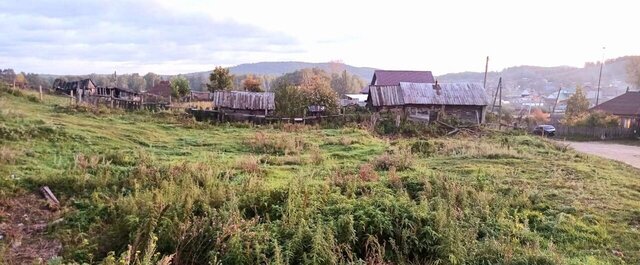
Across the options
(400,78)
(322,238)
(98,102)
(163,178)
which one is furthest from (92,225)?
(400,78)

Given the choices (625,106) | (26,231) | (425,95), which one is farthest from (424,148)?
(625,106)

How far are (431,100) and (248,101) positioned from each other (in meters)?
13.3

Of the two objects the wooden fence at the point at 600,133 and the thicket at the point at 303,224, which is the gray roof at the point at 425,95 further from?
the thicket at the point at 303,224

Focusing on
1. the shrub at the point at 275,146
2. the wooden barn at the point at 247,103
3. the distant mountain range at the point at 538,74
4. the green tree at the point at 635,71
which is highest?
the distant mountain range at the point at 538,74

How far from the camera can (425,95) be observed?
33.5m

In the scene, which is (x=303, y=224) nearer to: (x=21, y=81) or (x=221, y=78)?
(x=221, y=78)

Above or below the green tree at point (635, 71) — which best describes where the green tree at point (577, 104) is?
below

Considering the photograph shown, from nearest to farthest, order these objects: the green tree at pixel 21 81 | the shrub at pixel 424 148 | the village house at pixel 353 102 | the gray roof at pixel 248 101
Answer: the shrub at pixel 424 148 < the gray roof at pixel 248 101 < the village house at pixel 353 102 < the green tree at pixel 21 81

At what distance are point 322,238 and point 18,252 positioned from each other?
4.48 meters

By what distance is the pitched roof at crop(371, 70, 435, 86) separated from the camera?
4863cm

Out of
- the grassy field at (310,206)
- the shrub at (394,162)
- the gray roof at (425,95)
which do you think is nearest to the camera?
the grassy field at (310,206)

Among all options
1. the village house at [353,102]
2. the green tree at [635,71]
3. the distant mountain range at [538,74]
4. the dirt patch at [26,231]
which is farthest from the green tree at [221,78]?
the distant mountain range at [538,74]

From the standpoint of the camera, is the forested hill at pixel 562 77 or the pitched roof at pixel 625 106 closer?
the pitched roof at pixel 625 106

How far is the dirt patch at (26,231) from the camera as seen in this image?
6414 millimetres
